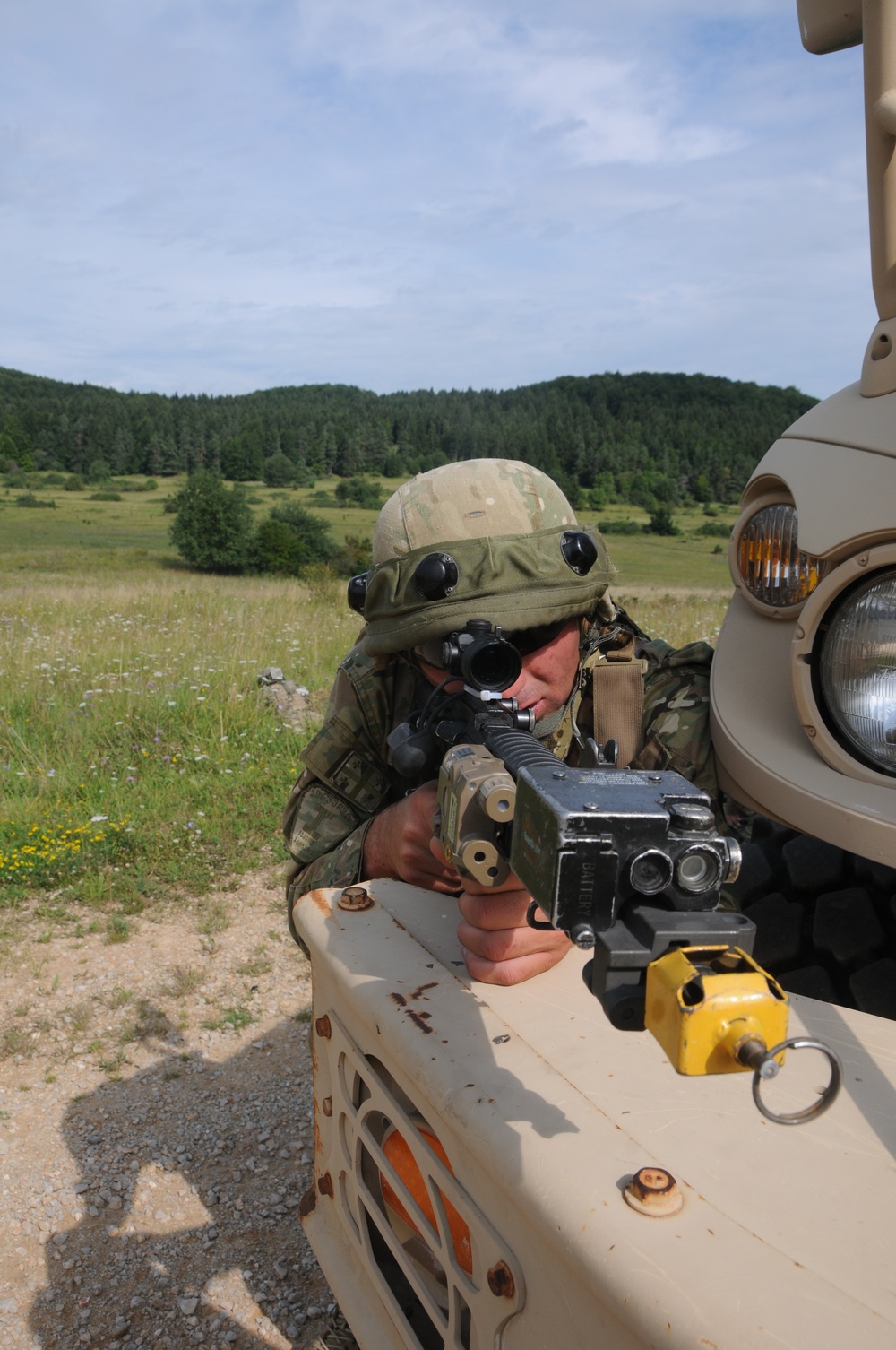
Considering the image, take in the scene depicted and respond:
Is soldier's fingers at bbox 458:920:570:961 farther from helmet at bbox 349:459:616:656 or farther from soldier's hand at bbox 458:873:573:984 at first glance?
helmet at bbox 349:459:616:656

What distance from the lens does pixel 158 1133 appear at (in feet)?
9.36

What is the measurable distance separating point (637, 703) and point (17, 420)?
91.3m

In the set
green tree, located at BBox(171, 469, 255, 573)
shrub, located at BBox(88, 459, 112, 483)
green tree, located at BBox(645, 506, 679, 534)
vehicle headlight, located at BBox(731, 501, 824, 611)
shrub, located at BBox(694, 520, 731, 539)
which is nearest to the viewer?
vehicle headlight, located at BBox(731, 501, 824, 611)

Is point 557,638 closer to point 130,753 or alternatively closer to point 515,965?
point 515,965

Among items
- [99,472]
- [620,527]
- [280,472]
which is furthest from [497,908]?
[99,472]

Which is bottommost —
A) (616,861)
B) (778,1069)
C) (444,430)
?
(778,1069)

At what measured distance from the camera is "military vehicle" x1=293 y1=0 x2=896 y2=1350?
2.80ft

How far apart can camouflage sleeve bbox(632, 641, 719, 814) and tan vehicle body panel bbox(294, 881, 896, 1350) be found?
0.53 metres

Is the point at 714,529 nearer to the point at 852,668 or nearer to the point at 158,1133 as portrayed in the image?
the point at 158,1133

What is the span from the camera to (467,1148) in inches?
42.4

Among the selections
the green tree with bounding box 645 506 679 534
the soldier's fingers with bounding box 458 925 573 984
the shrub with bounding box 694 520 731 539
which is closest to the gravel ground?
the soldier's fingers with bounding box 458 925 573 984

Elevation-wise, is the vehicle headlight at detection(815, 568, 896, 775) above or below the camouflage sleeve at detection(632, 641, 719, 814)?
above

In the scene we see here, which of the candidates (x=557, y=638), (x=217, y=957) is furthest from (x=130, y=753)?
(x=557, y=638)

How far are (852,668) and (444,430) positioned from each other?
196ft
